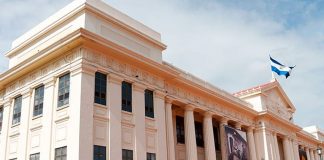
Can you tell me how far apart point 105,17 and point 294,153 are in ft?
92.5

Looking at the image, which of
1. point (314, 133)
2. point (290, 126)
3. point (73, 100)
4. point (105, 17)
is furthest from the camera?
point (314, 133)

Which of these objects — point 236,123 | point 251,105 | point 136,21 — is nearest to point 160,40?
point 136,21

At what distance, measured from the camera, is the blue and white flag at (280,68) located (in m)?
38.2

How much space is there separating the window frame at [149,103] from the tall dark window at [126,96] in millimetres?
1338

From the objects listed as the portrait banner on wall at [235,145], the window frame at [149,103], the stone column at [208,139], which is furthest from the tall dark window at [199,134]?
the window frame at [149,103]

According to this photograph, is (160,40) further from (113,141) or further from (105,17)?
(113,141)

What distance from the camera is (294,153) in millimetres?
39875

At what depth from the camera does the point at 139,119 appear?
2102 centimetres

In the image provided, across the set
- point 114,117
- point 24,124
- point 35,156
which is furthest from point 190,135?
point 24,124

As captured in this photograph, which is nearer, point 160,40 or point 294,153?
point 160,40

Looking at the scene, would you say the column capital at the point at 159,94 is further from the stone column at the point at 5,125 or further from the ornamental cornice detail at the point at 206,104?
the stone column at the point at 5,125

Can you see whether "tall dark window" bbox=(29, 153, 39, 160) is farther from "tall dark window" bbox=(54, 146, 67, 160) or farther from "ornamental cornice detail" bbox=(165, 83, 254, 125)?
"ornamental cornice detail" bbox=(165, 83, 254, 125)

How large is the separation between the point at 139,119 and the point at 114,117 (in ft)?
6.25

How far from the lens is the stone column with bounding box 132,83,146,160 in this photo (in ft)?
66.9
